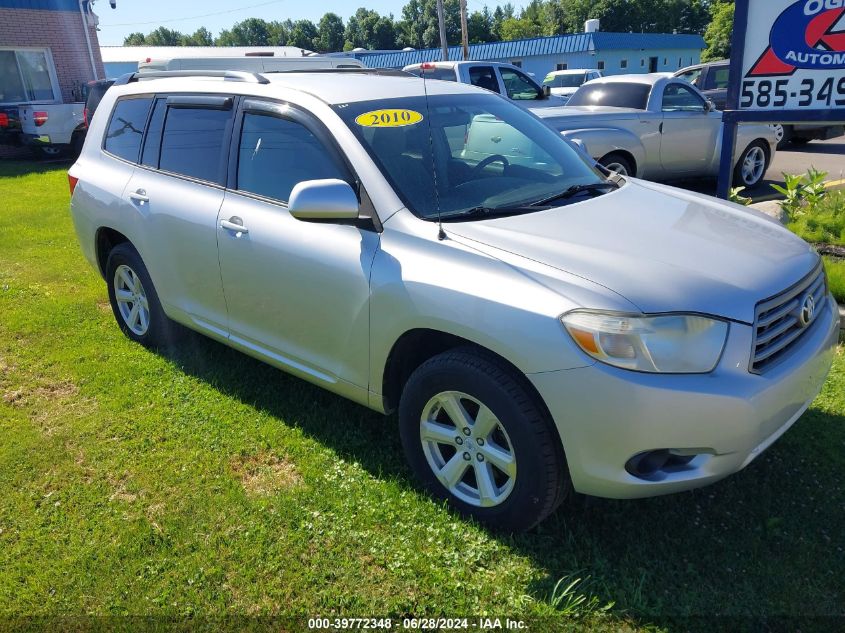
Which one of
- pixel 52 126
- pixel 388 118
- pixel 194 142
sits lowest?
pixel 52 126

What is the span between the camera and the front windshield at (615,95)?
911 centimetres

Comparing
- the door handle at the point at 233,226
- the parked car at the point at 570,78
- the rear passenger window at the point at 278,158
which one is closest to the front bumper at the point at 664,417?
the rear passenger window at the point at 278,158

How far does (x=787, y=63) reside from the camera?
17.0 feet

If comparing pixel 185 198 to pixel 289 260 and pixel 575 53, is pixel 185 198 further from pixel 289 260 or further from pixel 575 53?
pixel 575 53

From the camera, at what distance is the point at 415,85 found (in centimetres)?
389

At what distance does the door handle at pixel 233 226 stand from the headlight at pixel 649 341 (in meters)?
1.92

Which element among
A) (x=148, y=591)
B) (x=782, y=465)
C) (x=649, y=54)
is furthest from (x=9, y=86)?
(x=649, y=54)

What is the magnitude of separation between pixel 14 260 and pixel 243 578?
19.5 feet

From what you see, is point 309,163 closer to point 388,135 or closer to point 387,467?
point 388,135

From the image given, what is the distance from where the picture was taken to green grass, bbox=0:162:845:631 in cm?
266

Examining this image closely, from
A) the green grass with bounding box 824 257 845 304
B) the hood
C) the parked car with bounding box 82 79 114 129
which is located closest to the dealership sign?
the green grass with bounding box 824 257 845 304

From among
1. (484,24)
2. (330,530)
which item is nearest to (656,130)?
(330,530)

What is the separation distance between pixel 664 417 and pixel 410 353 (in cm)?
116

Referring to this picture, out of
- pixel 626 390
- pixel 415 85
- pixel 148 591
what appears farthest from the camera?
pixel 415 85
